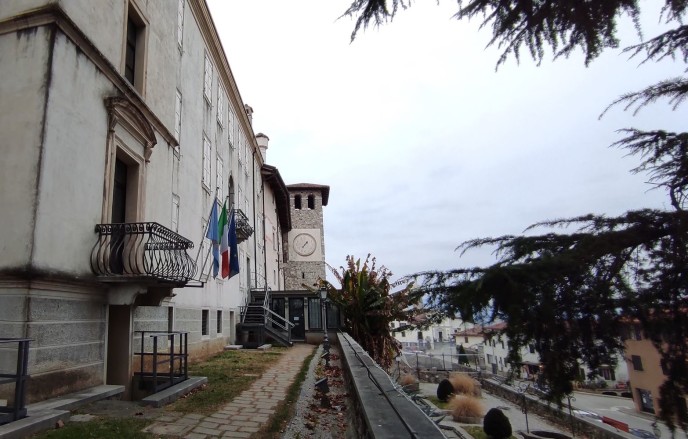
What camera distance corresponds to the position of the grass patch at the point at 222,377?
6.96 meters

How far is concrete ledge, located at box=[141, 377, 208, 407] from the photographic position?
22.4 feet

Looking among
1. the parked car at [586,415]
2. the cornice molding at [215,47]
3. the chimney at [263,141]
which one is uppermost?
the chimney at [263,141]

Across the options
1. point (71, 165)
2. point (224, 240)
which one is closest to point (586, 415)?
point (224, 240)

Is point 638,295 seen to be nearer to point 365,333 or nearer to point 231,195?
point 365,333

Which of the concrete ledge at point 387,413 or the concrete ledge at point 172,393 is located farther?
the concrete ledge at point 172,393

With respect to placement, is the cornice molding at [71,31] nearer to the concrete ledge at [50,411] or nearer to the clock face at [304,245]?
the concrete ledge at [50,411]

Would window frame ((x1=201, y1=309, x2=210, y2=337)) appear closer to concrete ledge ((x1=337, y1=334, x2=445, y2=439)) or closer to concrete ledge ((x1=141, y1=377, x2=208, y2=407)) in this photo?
concrete ledge ((x1=141, y1=377, x2=208, y2=407))

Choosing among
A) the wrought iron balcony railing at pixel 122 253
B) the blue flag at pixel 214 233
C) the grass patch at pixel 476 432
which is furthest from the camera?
the grass patch at pixel 476 432

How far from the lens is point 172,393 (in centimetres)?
729

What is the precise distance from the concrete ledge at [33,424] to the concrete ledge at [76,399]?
16 cm

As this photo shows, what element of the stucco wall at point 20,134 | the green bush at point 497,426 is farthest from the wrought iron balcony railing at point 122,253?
the green bush at point 497,426

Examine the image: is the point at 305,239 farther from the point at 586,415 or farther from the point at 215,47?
the point at 586,415

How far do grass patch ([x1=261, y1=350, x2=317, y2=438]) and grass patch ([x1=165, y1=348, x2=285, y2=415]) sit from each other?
97cm

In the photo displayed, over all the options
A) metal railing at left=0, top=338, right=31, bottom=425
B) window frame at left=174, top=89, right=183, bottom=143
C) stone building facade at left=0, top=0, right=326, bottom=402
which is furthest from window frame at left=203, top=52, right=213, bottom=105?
metal railing at left=0, top=338, right=31, bottom=425
